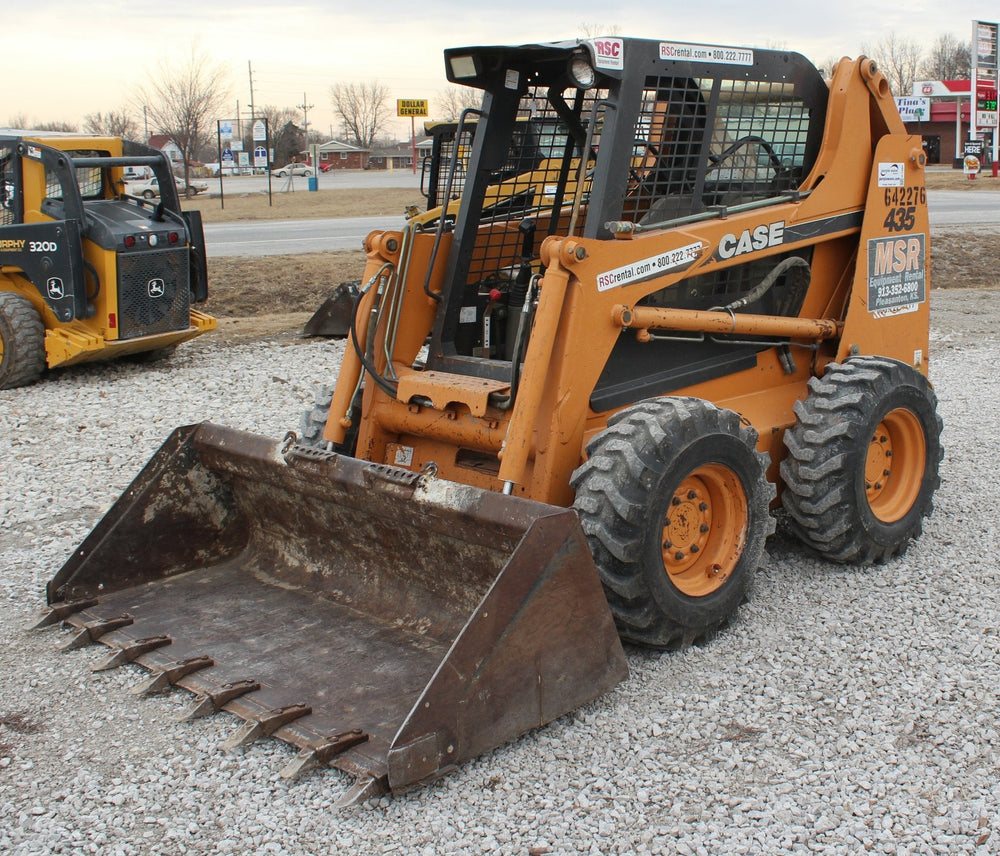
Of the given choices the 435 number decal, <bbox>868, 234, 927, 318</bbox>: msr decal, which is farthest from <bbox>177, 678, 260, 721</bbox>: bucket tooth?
the 435 number decal

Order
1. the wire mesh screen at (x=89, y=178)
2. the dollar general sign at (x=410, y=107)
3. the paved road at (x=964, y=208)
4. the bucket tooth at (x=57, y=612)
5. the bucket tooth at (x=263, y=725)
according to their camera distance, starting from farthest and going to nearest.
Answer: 1. the dollar general sign at (x=410, y=107)
2. the paved road at (x=964, y=208)
3. the wire mesh screen at (x=89, y=178)
4. the bucket tooth at (x=57, y=612)
5. the bucket tooth at (x=263, y=725)

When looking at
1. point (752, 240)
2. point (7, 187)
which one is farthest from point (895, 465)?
point (7, 187)

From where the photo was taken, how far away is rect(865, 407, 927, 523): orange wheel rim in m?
5.71

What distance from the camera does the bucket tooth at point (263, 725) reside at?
3898mm

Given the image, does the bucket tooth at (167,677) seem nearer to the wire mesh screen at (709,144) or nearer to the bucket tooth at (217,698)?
the bucket tooth at (217,698)

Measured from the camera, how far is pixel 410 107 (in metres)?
33.7

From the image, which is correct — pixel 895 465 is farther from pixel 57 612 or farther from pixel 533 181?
pixel 57 612

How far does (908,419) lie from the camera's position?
5754 millimetres

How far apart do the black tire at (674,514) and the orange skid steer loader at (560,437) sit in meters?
0.01

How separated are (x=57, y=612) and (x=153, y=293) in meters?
6.05

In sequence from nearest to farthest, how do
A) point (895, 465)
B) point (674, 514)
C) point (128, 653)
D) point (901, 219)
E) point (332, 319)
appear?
point (128, 653)
point (674, 514)
point (895, 465)
point (901, 219)
point (332, 319)

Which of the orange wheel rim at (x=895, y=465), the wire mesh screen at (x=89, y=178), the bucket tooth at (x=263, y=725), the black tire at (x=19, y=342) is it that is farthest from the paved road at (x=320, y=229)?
the bucket tooth at (x=263, y=725)

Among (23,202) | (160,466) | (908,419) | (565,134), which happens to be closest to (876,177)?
(908,419)

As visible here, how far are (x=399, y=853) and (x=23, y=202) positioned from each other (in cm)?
874
